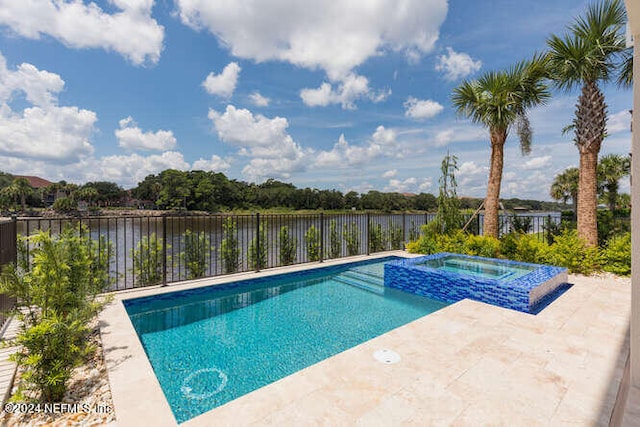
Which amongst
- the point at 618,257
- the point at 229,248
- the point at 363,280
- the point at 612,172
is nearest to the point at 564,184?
the point at 612,172

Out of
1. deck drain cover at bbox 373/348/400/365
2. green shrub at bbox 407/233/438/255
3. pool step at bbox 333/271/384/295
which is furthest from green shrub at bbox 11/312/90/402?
green shrub at bbox 407/233/438/255

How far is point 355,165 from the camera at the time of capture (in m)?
18.3

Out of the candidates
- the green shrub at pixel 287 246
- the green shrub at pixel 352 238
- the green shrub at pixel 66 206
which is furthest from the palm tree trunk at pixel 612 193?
the green shrub at pixel 66 206

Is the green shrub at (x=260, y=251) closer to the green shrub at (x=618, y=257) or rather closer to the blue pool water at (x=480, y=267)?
the blue pool water at (x=480, y=267)

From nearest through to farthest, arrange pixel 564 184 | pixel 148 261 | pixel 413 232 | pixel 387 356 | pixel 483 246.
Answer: pixel 387 356 → pixel 148 261 → pixel 483 246 → pixel 413 232 → pixel 564 184

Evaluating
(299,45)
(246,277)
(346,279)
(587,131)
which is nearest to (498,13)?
(587,131)

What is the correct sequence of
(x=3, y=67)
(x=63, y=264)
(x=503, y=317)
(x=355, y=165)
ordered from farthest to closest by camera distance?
(x=355, y=165) < (x=3, y=67) < (x=503, y=317) < (x=63, y=264)

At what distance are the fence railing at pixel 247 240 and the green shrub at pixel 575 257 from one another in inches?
85.8

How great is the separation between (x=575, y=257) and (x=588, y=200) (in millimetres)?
1655

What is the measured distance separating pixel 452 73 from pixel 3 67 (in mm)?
12502

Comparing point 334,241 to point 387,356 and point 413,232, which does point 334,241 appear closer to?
point 413,232

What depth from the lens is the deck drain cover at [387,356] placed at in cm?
262

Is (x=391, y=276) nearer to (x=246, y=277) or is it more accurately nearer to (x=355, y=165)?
(x=246, y=277)

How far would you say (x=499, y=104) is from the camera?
8.00m
